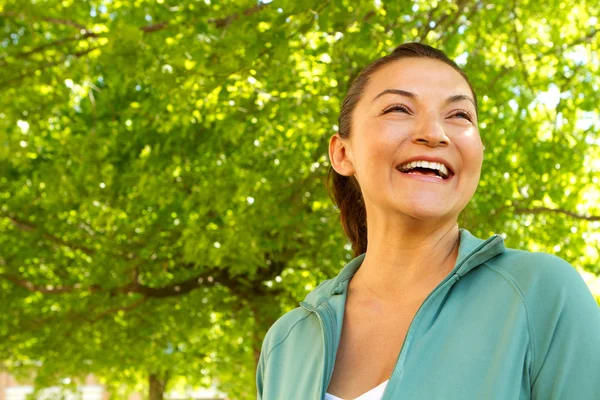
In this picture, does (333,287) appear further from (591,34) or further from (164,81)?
(591,34)

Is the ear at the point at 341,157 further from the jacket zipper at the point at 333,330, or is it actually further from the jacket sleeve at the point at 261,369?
the jacket sleeve at the point at 261,369

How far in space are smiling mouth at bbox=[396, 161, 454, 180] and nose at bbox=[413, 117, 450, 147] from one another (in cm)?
5

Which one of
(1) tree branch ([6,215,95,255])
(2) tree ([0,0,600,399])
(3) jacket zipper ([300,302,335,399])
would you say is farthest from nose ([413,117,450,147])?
(1) tree branch ([6,215,95,255])

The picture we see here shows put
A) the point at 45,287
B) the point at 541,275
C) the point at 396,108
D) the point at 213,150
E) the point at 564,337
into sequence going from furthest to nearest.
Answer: the point at 45,287, the point at 213,150, the point at 396,108, the point at 541,275, the point at 564,337

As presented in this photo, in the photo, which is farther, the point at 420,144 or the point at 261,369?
the point at 261,369

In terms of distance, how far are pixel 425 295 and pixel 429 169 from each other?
300mm

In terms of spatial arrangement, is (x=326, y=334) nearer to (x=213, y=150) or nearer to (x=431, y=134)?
(x=431, y=134)

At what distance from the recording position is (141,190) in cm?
936

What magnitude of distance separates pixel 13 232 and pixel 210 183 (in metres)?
4.19

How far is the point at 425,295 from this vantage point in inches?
79.4

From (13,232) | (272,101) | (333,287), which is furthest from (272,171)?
(333,287)

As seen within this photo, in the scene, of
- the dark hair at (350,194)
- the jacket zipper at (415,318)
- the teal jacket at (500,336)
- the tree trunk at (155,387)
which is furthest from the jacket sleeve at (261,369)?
the tree trunk at (155,387)

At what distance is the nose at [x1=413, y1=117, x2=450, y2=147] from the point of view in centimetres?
193

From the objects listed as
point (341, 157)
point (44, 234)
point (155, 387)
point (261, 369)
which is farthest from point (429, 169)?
point (155, 387)
